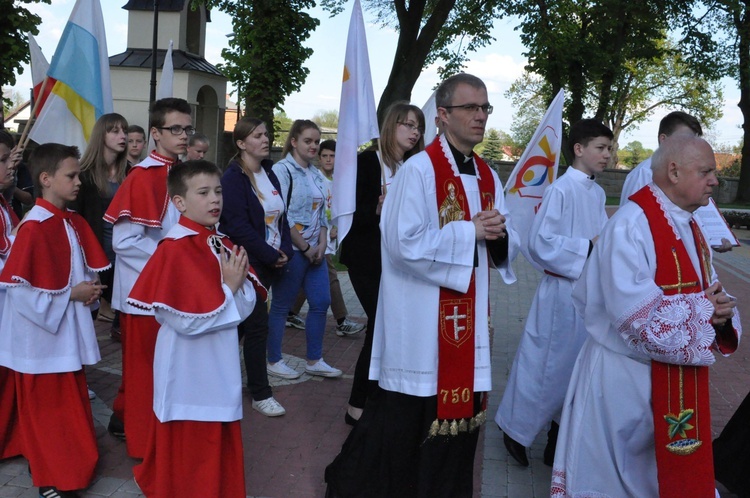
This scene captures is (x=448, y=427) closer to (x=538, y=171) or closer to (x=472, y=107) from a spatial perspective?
(x=472, y=107)

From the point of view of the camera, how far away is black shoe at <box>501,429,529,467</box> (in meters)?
4.93

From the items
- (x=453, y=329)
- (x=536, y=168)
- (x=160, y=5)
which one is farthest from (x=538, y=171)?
(x=160, y=5)

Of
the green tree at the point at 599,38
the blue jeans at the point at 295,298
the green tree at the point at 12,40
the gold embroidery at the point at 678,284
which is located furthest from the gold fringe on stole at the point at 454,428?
the green tree at the point at 599,38

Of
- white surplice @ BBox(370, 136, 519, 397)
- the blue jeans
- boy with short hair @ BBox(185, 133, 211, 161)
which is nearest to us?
Answer: white surplice @ BBox(370, 136, 519, 397)

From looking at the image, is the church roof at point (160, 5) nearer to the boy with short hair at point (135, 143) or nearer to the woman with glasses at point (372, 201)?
the boy with short hair at point (135, 143)

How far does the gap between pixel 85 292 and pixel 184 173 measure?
894mm

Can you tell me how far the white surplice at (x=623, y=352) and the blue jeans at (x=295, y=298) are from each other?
296 centimetres

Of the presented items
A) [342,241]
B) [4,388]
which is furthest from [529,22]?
[4,388]

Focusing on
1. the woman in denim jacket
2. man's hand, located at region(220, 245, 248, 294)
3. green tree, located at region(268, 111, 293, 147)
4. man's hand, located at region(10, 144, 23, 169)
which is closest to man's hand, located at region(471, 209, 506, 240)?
man's hand, located at region(220, 245, 248, 294)

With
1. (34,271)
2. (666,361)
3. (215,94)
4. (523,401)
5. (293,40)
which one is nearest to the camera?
(666,361)

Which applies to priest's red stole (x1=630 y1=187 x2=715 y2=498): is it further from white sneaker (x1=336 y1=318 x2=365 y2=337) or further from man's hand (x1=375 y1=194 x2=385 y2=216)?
white sneaker (x1=336 y1=318 x2=365 y2=337)

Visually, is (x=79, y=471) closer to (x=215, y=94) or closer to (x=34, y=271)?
(x=34, y=271)

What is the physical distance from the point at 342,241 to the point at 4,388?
7.23 feet

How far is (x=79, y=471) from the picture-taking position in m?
4.15
